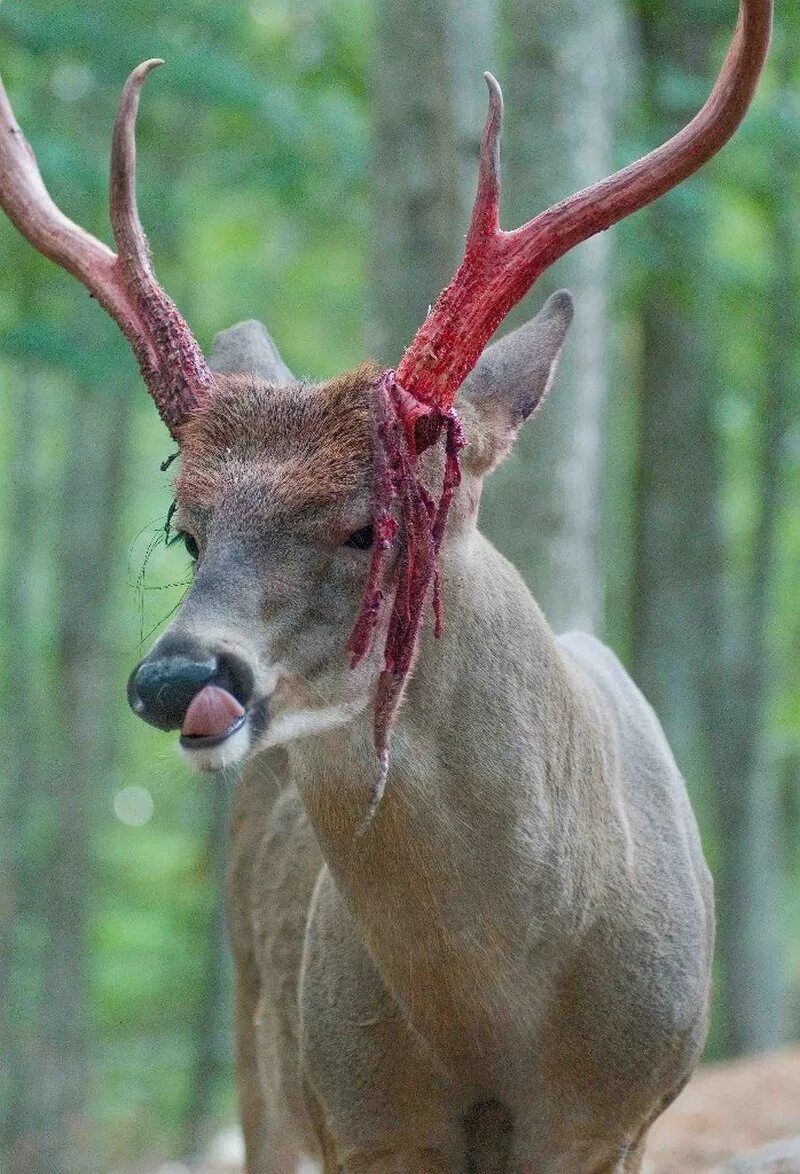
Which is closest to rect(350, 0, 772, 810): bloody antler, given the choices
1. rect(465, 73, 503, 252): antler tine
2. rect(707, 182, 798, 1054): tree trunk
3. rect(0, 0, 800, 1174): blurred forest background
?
rect(465, 73, 503, 252): antler tine

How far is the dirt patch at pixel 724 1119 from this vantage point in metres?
8.73

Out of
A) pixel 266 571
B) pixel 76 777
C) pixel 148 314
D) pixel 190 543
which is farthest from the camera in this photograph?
pixel 76 777

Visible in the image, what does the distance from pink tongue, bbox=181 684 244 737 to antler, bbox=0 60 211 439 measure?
1000 mm

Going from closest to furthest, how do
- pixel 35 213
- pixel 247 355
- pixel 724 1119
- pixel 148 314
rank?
pixel 148 314 → pixel 35 213 → pixel 247 355 → pixel 724 1119

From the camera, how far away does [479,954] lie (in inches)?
181

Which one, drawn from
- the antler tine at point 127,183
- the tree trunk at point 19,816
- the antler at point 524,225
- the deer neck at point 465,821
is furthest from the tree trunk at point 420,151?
the tree trunk at point 19,816

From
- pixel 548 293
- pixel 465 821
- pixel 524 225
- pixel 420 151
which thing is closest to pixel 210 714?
pixel 465 821

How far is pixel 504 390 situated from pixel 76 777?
11.5 m

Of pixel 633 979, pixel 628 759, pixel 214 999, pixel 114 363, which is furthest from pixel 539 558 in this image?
pixel 214 999

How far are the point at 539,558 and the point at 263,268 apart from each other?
12536 millimetres

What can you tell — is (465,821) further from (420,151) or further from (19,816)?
(19,816)

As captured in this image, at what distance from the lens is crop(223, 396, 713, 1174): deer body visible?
452 cm

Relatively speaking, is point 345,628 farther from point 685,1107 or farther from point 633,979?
point 685,1107

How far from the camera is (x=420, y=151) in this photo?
895 cm
